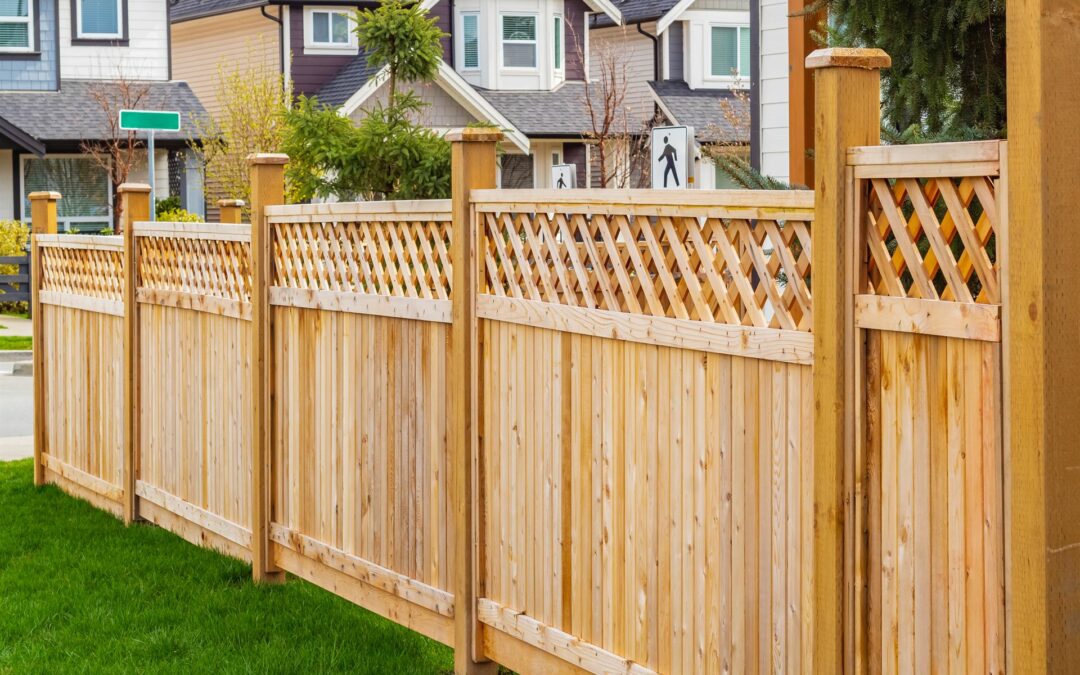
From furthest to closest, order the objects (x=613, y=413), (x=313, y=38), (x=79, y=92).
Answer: (x=313, y=38), (x=79, y=92), (x=613, y=413)

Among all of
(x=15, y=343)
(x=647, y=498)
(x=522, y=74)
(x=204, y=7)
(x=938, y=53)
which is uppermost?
(x=204, y=7)

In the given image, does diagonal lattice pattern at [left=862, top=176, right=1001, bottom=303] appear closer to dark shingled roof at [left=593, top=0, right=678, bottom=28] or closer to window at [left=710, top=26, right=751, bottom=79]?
dark shingled roof at [left=593, top=0, right=678, bottom=28]

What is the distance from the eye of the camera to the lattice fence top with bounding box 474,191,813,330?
3961 millimetres

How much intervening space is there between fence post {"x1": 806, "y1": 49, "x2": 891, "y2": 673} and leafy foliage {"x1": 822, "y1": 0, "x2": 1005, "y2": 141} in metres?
1.90

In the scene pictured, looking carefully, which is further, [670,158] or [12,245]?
[12,245]

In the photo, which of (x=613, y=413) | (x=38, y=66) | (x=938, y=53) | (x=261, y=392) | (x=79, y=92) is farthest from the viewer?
(x=79, y=92)

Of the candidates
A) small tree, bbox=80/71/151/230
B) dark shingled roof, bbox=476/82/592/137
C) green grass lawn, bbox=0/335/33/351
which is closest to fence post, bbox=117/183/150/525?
green grass lawn, bbox=0/335/33/351

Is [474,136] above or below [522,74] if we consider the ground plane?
below

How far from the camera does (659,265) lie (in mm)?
4445

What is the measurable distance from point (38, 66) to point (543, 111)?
11.2 metres

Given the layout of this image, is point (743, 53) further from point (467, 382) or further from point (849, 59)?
point (849, 59)

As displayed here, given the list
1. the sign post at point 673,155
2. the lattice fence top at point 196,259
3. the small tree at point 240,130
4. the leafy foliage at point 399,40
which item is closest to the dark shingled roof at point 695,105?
the small tree at point 240,130

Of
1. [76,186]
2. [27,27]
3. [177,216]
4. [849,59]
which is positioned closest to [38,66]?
[27,27]

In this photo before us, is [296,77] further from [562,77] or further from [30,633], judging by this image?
[30,633]
